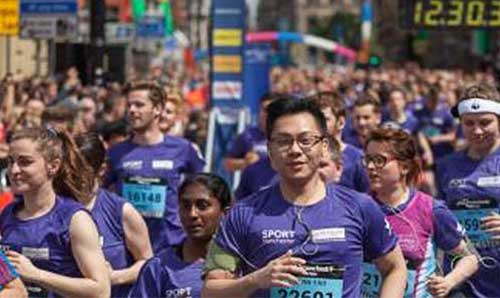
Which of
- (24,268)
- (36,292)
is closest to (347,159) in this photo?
(36,292)

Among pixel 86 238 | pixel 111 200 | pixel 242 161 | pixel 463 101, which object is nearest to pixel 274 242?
pixel 86 238

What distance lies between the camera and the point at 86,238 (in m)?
5.47

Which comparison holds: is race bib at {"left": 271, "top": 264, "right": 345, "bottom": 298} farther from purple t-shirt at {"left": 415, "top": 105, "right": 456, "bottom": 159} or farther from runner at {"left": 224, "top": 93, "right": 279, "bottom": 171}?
purple t-shirt at {"left": 415, "top": 105, "right": 456, "bottom": 159}

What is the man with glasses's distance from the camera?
4.81m

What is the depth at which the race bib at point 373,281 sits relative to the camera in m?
5.72

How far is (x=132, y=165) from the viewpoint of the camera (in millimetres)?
9133

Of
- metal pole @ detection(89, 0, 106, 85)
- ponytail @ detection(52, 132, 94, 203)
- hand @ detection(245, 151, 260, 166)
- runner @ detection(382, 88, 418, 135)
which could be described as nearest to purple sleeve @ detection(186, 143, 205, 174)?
hand @ detection(245, 151, 260, 166)

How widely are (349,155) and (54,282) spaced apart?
3605 millimetres

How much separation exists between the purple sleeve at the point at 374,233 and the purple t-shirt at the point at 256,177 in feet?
12.1

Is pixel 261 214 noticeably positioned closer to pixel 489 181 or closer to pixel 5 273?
pixel 5 273

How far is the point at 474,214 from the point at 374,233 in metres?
2.72

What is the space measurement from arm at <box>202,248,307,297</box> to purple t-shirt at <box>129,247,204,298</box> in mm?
1097

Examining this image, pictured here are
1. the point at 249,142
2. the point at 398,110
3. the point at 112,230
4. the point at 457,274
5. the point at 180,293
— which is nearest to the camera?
the point at 180,293

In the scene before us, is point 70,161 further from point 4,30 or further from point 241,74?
point 241,74
